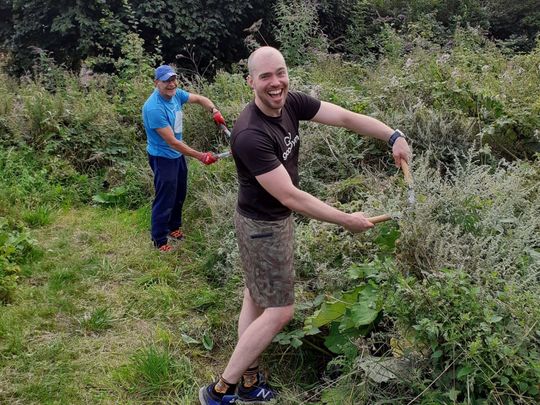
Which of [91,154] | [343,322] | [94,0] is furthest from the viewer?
[94,0]

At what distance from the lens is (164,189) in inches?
195

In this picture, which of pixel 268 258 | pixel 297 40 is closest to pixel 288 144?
pixel 268 258

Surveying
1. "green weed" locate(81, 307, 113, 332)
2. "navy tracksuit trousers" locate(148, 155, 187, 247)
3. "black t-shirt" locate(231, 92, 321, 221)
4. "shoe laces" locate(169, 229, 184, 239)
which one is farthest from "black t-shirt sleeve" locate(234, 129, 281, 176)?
"shoe laces" locate(169, 229, 184, 239)

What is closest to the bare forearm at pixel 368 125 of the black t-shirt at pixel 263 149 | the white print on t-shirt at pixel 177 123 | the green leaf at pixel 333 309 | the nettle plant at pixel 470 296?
the black t-shirt at pixel 263 149

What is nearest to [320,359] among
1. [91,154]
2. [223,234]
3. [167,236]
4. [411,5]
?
[223,234]

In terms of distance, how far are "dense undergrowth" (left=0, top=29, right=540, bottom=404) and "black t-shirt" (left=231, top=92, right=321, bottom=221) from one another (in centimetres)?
66

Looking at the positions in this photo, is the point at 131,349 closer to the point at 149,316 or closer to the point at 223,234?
the point at 149,316

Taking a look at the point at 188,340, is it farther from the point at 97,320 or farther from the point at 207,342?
the point at 97,320

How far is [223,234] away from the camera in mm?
4711

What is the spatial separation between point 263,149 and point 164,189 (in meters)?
2.54

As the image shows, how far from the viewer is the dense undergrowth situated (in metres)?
2.48

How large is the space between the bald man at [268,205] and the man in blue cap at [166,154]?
1.93 m

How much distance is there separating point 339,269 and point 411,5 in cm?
1040

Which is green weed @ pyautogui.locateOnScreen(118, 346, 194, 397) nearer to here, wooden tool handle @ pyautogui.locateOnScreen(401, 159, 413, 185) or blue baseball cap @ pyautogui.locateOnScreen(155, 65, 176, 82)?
wooden tool handle @ pyautogui.locateOnScreen(401, 159, 413, 185)
